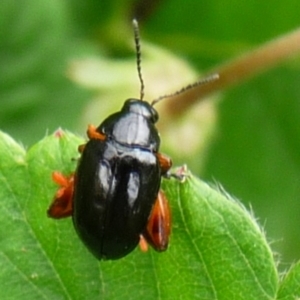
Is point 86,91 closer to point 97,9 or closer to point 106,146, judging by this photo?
point 97,9

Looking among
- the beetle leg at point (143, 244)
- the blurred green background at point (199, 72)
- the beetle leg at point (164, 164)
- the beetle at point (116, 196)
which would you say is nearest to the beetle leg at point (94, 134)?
the beetle at point (116, 196)

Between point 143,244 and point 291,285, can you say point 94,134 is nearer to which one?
point 143,244

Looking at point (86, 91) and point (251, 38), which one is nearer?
point (86, 91)

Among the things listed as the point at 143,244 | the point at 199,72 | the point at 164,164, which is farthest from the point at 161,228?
the point at 199,72

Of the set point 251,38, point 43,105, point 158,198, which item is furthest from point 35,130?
point 158,198

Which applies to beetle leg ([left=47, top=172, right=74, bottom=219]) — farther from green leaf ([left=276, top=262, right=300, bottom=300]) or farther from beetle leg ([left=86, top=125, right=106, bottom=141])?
green leaf ([left=276, top=262, right=300, bottom=300])

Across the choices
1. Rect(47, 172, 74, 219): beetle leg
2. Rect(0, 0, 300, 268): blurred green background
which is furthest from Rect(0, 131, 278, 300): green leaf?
Rect(0, 0, 300, 268): blurred green background

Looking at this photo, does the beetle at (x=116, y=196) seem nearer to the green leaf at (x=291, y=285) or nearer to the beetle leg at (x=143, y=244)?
the beetle leg at (x=143, y=244)

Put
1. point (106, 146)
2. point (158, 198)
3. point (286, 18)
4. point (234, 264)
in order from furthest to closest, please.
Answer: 1. point (286, 18)
2. point (106, 146)
3. point (158, 198)
4. point (234, 264)
